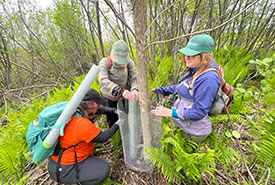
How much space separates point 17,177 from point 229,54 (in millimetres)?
5654

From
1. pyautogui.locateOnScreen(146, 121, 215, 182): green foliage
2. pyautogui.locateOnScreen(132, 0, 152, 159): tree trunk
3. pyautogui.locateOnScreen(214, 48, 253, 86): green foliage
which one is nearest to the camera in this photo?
Answer: pyautogui.locateOnScreen(132, 0, 152, 159): tree trunk

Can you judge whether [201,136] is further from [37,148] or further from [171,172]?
[37,148]

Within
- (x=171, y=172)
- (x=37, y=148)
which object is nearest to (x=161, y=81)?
(x=171, y=172)

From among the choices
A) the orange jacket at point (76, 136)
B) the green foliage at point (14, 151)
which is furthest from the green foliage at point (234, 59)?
the green foliage at point (14, 151)

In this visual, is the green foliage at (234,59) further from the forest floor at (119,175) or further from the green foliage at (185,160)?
the forest floor at (119,175)

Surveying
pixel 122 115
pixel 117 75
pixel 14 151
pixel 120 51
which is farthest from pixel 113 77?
pixel 14 151

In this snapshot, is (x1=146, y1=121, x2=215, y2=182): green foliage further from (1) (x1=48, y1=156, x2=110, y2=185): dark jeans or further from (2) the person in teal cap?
(1) (x1=48, y1=156, x2=110, y2=185): dark jeans

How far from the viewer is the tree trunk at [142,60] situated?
1.07 m

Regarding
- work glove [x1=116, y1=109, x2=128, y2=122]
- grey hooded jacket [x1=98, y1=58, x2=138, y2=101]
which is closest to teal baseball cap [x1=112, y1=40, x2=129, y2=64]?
grey hooded jacket [x1=98, y1=58, x2=138, y2=101]

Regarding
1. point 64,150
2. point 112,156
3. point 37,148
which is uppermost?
point 37,148

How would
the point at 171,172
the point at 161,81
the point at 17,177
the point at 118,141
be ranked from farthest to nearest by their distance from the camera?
the point at 161,81, the point at 118,141, the point at 17,177, the point at 171,172

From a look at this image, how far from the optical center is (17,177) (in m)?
1.91

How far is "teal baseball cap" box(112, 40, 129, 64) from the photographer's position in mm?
1769

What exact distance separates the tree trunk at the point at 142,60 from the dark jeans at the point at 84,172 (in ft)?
2.27
